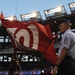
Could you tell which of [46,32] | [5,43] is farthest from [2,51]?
[46,32]

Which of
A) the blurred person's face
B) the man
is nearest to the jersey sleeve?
the man

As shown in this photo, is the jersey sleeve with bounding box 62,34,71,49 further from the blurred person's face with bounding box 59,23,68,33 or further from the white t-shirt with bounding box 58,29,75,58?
the blurred person's face with bounding box 59,23,68,33

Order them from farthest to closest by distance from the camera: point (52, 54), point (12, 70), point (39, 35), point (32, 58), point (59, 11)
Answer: point (32, 58)
point (59, 11)
point (39, 35)
point (12, 70)
point (52, 54)

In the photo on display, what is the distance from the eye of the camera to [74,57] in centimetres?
351

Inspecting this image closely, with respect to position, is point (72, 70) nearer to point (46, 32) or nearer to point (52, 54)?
point (52, 54)

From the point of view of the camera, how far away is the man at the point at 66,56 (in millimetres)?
3393

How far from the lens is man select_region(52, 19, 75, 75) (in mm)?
3393

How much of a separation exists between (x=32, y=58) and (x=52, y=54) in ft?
117

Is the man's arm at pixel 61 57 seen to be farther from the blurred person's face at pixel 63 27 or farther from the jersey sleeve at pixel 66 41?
the blurred person's face at pixel 63 27

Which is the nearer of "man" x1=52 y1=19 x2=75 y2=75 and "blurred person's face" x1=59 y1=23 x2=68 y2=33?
"man" x1=52 y1=19 x2=75 y2=75

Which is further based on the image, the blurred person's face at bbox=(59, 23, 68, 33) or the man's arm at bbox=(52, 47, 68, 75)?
the blurred person's face at bbox=(59, 23, 68, 33)

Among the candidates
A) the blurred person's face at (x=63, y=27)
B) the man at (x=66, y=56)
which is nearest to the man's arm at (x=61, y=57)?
the man at (x=66, y=56)

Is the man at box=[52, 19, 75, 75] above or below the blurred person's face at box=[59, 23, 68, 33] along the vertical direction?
below

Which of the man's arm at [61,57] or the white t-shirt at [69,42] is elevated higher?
the white t-shirt at [69,42]
